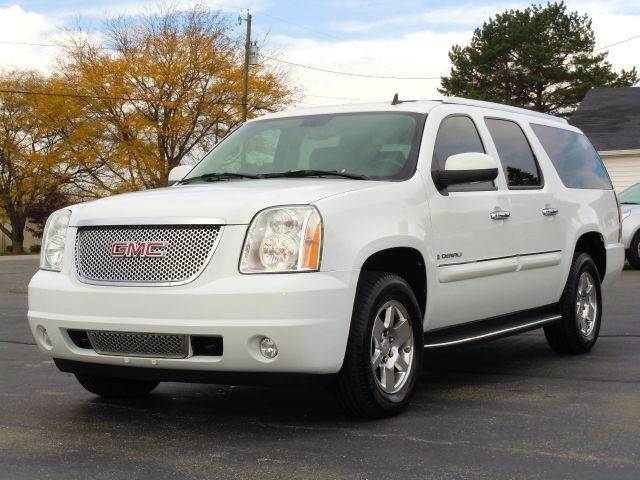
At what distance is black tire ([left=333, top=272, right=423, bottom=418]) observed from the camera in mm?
5445

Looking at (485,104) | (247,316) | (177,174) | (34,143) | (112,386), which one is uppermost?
(485,104)

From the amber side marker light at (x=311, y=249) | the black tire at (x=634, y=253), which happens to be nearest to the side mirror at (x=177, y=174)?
the amber side marker light at (x=311, y=249)

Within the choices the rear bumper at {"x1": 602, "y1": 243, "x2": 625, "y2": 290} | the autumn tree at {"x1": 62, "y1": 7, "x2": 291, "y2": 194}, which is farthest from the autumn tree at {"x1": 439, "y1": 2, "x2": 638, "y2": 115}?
the rear bumper at {"x1": 602, "y1": 243, "x2": 625, "y2": 290}

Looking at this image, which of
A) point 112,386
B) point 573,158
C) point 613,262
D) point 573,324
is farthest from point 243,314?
point 613,262

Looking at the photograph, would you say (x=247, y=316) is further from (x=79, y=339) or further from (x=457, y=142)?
(x=457, y=142)

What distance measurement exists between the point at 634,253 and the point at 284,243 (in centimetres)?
1527

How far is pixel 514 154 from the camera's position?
7.50 metres

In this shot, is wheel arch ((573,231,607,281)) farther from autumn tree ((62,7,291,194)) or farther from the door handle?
autumn tree ((62,7,291,194))

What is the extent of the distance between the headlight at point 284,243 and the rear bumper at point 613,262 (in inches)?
163

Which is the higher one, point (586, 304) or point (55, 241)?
point (55, 241)

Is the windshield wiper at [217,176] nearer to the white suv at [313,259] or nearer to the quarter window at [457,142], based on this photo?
the white suv at [313,259]

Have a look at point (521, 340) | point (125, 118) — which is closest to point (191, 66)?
point (125, 118)

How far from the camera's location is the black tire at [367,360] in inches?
214

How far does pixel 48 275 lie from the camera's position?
5863 mm
